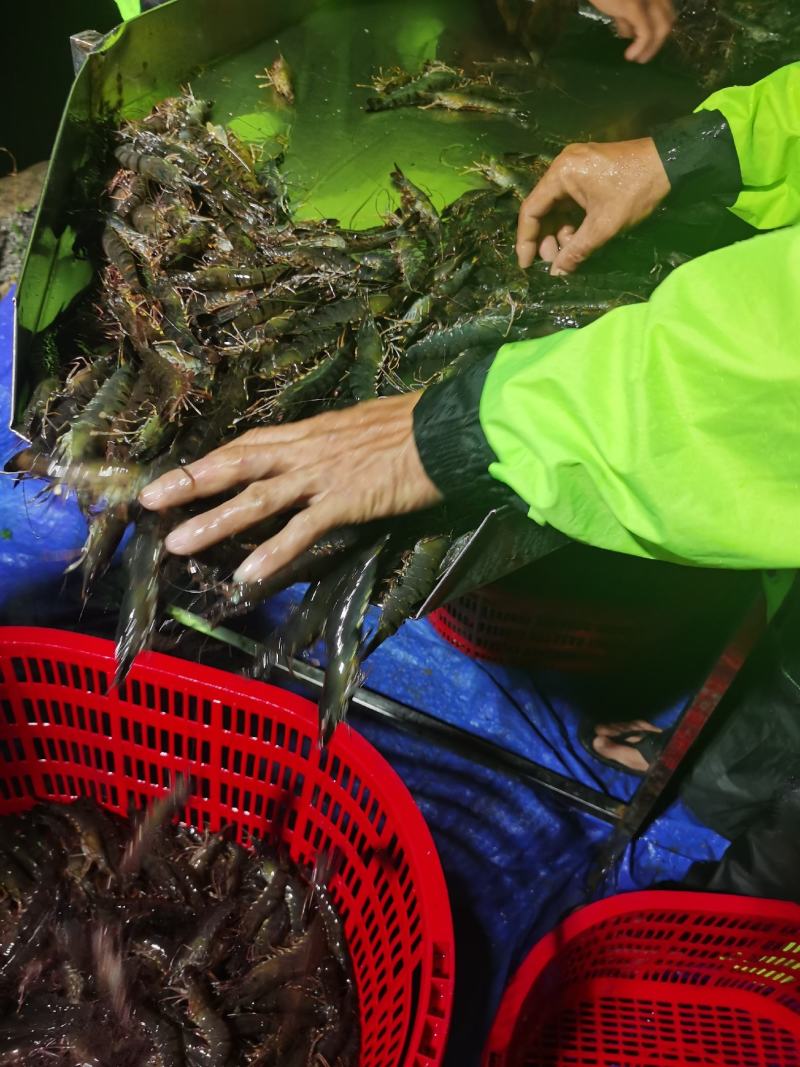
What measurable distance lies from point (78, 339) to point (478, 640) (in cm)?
207

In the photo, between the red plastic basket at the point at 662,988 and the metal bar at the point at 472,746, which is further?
the metal bar at the point at 472,746

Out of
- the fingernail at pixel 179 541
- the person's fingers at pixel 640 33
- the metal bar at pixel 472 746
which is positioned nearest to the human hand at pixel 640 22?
the person's fingers at pixel 640 33

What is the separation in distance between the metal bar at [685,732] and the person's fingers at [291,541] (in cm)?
129

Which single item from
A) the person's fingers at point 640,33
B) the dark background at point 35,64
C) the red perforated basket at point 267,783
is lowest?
the red perforated basket at point 267,783

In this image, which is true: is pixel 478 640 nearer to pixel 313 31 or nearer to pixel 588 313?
pixel 588 313

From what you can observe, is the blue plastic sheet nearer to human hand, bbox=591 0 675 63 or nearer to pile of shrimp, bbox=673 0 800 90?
human hand, bbox=591 0 675 63

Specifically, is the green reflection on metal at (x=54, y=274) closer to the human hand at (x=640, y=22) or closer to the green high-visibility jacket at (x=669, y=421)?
the green high-visibility jacket at (x=669, y=421)

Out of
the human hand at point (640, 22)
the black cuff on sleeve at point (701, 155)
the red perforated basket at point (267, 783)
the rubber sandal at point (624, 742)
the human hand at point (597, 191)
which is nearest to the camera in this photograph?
the red perforated basket at point (267, 783)

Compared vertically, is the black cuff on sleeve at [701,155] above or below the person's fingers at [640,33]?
below

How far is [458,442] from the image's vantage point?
165 cm

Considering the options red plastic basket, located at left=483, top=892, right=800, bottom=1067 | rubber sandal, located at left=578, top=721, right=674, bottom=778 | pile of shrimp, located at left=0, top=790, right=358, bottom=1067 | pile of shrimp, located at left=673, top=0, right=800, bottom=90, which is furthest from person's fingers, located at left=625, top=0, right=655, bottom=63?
pile of shrimp, located at left=0, top=790, right=358, bottom=1067

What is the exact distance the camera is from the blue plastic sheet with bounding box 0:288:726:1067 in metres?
2.89

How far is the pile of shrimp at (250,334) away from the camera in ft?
6.19

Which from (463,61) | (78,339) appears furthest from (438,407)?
(463,61)
